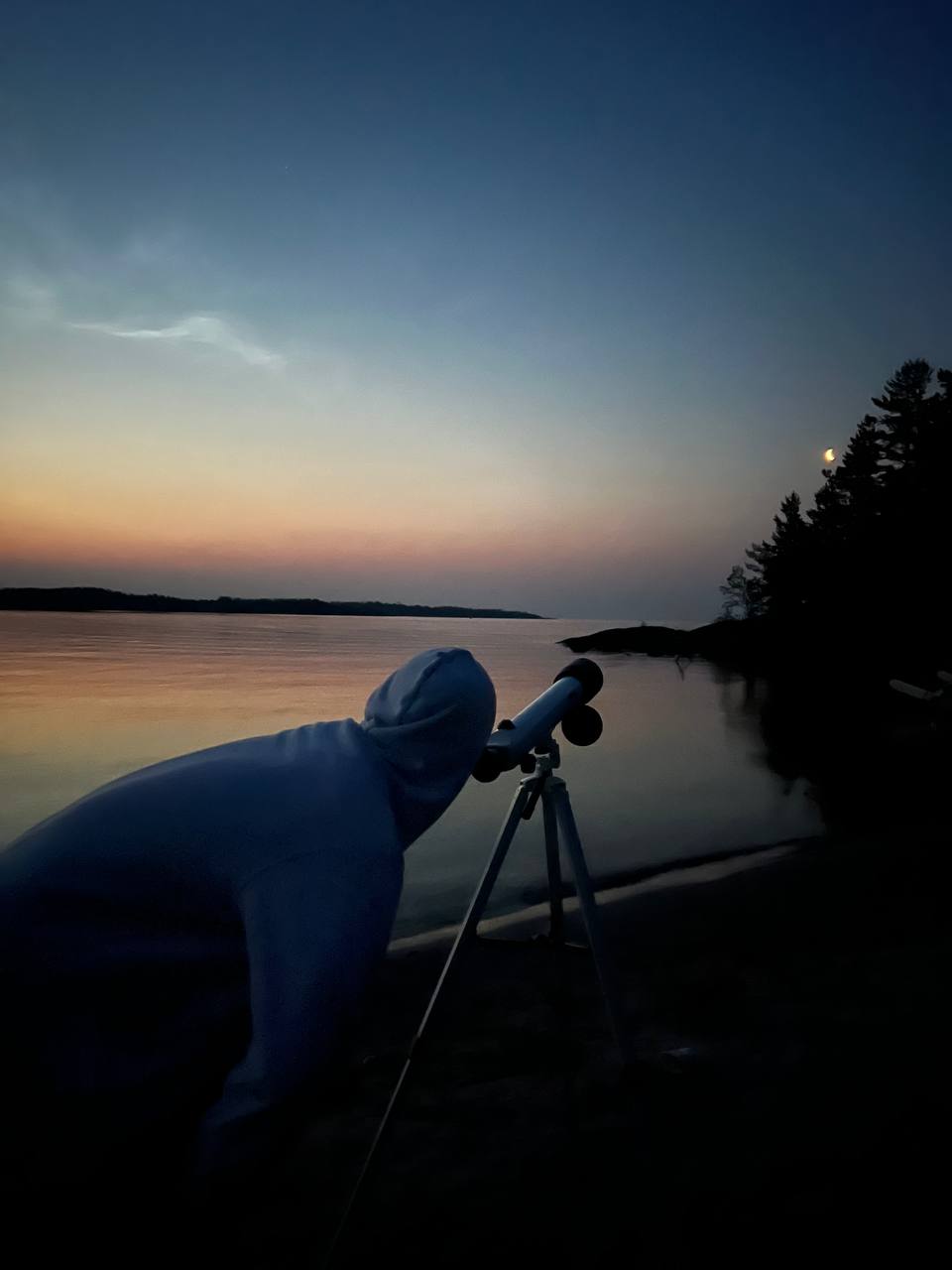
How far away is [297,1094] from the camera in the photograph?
1236mm

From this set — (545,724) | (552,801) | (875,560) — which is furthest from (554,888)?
(875,560)

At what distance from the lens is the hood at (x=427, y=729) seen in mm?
1636

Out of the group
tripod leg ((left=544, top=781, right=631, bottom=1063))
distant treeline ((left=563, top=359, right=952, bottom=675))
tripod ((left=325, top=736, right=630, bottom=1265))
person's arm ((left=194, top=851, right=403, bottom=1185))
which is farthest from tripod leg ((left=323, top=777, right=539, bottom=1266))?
distant treeline ((left=563, top=359, right=952, bottom=675))

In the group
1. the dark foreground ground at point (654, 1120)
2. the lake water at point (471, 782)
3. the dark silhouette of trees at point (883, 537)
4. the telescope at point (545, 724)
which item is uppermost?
the dark silhouette of trees at point (883, 537)

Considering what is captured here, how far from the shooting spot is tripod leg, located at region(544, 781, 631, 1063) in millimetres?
2295

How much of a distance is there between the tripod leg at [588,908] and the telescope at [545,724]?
176 mm

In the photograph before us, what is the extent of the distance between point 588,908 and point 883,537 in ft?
112

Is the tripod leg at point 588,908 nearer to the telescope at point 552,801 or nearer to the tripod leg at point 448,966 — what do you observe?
the telescope at point 552,801

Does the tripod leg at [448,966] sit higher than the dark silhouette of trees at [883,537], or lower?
lower

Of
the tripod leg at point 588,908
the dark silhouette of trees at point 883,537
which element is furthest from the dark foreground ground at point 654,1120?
the dark silhouette of trees at point 883,537

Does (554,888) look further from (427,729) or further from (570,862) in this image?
(427,729)

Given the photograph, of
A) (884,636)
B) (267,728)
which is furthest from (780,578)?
(267,728)

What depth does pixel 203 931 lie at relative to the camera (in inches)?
57.2

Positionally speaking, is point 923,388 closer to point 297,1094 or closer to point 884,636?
point 884,636
